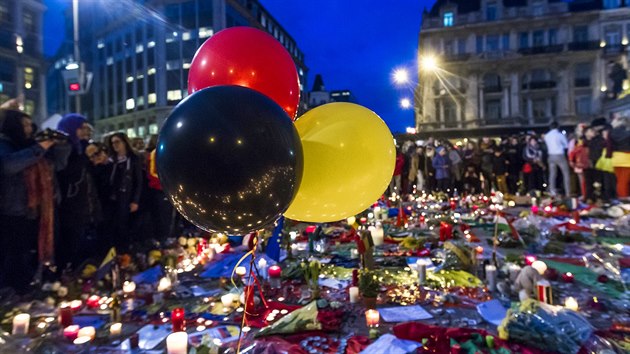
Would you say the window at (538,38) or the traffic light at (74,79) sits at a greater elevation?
the window at (538,38)

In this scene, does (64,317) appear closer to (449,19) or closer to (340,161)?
(340,161)

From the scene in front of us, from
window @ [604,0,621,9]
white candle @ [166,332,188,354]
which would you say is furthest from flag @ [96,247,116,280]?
window @ [604,0,621,9]

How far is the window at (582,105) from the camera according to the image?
32.7 meters

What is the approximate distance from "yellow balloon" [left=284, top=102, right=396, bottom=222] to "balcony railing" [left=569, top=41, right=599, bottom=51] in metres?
38.5

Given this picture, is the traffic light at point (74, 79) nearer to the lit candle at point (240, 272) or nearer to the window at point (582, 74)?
the lit candle at point (240, 272)

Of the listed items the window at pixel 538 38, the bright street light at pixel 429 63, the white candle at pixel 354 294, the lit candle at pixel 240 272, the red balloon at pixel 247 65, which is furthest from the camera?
the bright street light at pixel 429 63

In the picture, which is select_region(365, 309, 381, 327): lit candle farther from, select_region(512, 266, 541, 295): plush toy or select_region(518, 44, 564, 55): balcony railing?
select_region(518, 44, 564, 55): balcony railing

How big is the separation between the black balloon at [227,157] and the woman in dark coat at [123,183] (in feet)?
14.4

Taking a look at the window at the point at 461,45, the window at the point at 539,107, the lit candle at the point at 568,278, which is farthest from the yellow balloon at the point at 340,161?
the window at the point at 539,107

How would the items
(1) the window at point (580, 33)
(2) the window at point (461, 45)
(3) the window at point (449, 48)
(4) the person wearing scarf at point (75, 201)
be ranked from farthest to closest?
1. (3) the window at point (449, 48)
2. (2) the window at point (461, 45)
3. (1) the window at point (580, 33)
4. (4) the person wearing scarf at point (75, 201)

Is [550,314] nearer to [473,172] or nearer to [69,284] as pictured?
[69,284]

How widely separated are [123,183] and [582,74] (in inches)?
1517

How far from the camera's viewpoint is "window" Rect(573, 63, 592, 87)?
32594mm

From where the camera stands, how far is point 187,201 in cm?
161
